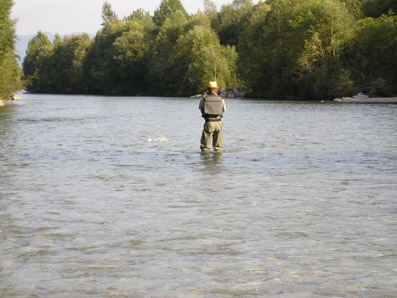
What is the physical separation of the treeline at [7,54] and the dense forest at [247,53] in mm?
17870

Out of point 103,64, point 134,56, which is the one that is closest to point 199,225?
point 134,56

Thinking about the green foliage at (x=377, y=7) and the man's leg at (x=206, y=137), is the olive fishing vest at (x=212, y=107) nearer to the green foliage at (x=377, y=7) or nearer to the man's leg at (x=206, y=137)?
the man's leg at (x=206, y=137)

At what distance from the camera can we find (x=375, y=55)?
6138cm

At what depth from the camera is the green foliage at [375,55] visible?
2317 inches

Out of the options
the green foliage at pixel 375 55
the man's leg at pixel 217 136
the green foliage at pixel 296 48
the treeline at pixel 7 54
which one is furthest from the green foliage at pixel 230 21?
the man's leg at pixel 217 136

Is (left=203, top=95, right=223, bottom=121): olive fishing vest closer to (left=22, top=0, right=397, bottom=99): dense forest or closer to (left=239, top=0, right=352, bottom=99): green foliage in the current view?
(left=22, top=0, right=397, bottom=99): dense forest

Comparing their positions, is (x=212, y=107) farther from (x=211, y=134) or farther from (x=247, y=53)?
(x=247, y=53)

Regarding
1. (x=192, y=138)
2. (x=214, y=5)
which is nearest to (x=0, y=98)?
(x=192, y=138)

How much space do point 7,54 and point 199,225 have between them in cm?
4247

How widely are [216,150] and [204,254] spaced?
10447 millimetres

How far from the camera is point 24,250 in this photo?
6.41 m

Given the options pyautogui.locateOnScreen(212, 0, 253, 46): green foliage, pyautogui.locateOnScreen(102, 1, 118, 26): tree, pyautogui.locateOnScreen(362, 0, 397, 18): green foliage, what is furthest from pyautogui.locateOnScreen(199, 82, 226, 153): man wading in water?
pyautogui.locateOnScreen(102, 1, 118, 26): tree

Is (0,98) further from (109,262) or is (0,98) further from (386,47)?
(109,262)

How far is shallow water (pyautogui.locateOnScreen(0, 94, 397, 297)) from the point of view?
17.5ft
